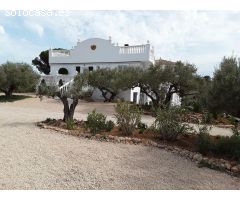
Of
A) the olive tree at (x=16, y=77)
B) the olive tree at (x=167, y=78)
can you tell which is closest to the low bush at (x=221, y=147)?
the olive tree at (x=167, y=78)

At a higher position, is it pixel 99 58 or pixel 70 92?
pixel 99 58

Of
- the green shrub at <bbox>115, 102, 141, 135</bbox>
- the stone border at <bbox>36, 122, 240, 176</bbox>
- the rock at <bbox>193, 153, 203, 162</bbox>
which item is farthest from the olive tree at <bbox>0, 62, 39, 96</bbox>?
the rock at <bbox>193, 153, 203, 162</bbox>

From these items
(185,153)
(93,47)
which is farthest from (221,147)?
(93,47)

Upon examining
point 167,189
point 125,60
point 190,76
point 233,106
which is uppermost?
point 125,60

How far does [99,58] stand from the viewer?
28.9 m

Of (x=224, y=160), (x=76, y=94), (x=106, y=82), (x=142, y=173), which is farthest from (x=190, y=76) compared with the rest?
(x=142, y=173)

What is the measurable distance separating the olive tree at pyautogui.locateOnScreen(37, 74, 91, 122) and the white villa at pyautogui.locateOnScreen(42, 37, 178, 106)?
1261 centimetres

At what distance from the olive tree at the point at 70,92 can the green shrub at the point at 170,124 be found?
14.0 ft

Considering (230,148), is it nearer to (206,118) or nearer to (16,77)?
(206,118)

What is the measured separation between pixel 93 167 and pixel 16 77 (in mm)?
19865

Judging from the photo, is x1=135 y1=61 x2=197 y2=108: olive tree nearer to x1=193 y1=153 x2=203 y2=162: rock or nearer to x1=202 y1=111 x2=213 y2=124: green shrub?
x1=202 y1=111 x2=213 y2=124: green shrub

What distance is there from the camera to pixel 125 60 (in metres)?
27.2

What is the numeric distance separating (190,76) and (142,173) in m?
14.9

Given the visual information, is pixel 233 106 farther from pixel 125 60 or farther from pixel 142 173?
pixel 125 60
